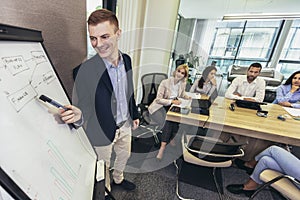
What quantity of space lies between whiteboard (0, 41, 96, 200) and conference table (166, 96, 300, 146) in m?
1.10

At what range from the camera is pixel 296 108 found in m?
2.16

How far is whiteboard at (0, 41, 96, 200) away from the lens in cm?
38

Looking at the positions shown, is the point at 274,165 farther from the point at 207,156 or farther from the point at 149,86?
the point at 149,86

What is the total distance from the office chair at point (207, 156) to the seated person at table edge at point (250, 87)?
4.10 feet

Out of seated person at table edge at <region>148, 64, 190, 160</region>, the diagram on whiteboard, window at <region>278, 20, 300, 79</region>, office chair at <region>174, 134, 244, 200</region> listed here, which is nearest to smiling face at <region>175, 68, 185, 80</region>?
seated person at table edge at <region>148, 64, 190, 160</region>

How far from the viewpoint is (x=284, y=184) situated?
118cm

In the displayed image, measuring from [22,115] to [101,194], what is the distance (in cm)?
55

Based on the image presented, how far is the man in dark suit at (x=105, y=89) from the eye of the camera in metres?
0.94

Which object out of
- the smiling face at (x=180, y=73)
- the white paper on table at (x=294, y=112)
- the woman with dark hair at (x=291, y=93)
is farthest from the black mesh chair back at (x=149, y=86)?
the woman with dark hair at (x=291, y=93)

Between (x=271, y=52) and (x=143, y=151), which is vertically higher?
(x=271, y=52)

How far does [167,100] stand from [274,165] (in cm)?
126

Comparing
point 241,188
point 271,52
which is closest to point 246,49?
point 271,52

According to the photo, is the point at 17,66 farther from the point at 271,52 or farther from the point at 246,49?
the point at 271,52

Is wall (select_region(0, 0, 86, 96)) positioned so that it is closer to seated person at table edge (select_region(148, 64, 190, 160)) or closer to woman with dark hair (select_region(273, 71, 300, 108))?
seated person at table edge (select_region(148, 64, 190, 160))
